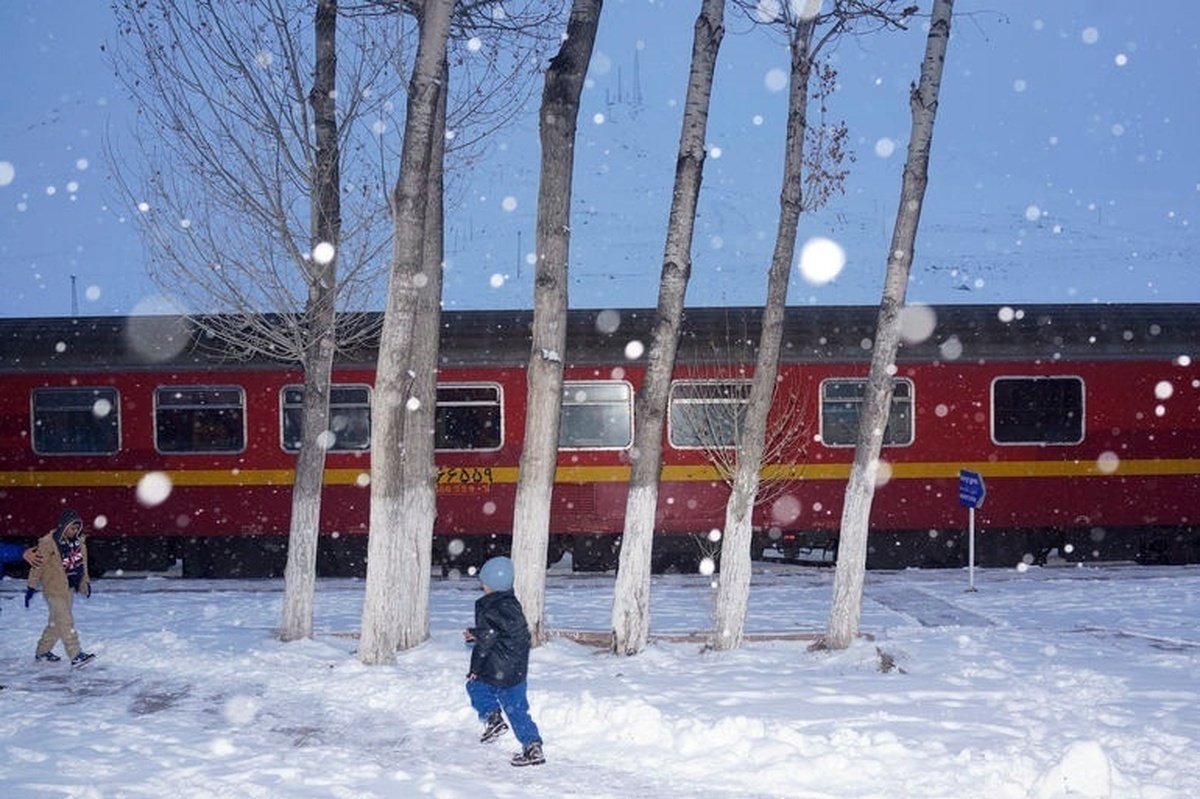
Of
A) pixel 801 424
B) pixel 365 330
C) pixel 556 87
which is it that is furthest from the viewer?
pixel 801 424

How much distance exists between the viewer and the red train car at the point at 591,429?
1541cm

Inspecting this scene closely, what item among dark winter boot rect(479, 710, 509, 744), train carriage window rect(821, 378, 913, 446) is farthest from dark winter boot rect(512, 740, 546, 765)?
train carriage window rect(821, 378, 913, 446)

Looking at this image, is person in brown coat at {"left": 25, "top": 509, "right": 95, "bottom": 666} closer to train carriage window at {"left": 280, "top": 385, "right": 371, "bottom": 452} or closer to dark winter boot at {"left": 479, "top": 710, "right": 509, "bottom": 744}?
dark winter boot at {"left": 479, "top": 710, "right": 509, "bottom": 744}

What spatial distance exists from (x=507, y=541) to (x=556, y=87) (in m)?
7.28

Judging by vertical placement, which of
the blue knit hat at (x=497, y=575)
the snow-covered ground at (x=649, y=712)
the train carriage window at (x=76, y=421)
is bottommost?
the snow-covered ground at (x=649, y=712)

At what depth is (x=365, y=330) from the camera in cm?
1423

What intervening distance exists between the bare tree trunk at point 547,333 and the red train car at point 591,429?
16.9 feet

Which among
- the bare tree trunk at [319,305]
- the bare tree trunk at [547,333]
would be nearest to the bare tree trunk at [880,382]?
the bare tree trunk at [547,333]

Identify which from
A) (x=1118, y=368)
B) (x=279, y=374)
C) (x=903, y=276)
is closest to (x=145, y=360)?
(x=279, y=374)

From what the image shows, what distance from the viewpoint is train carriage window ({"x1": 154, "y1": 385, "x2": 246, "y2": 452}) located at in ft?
50.7

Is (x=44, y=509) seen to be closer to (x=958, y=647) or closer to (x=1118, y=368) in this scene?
(x=958, y=647)

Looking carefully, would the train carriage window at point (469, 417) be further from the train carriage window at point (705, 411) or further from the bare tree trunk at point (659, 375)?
the bare tree trunk at point (659, 375)

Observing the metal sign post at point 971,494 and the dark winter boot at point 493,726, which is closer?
the dark winter boot at point 493,726

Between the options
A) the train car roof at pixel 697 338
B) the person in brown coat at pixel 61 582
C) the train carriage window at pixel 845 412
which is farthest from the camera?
the train carriage window at pixel 845 412
